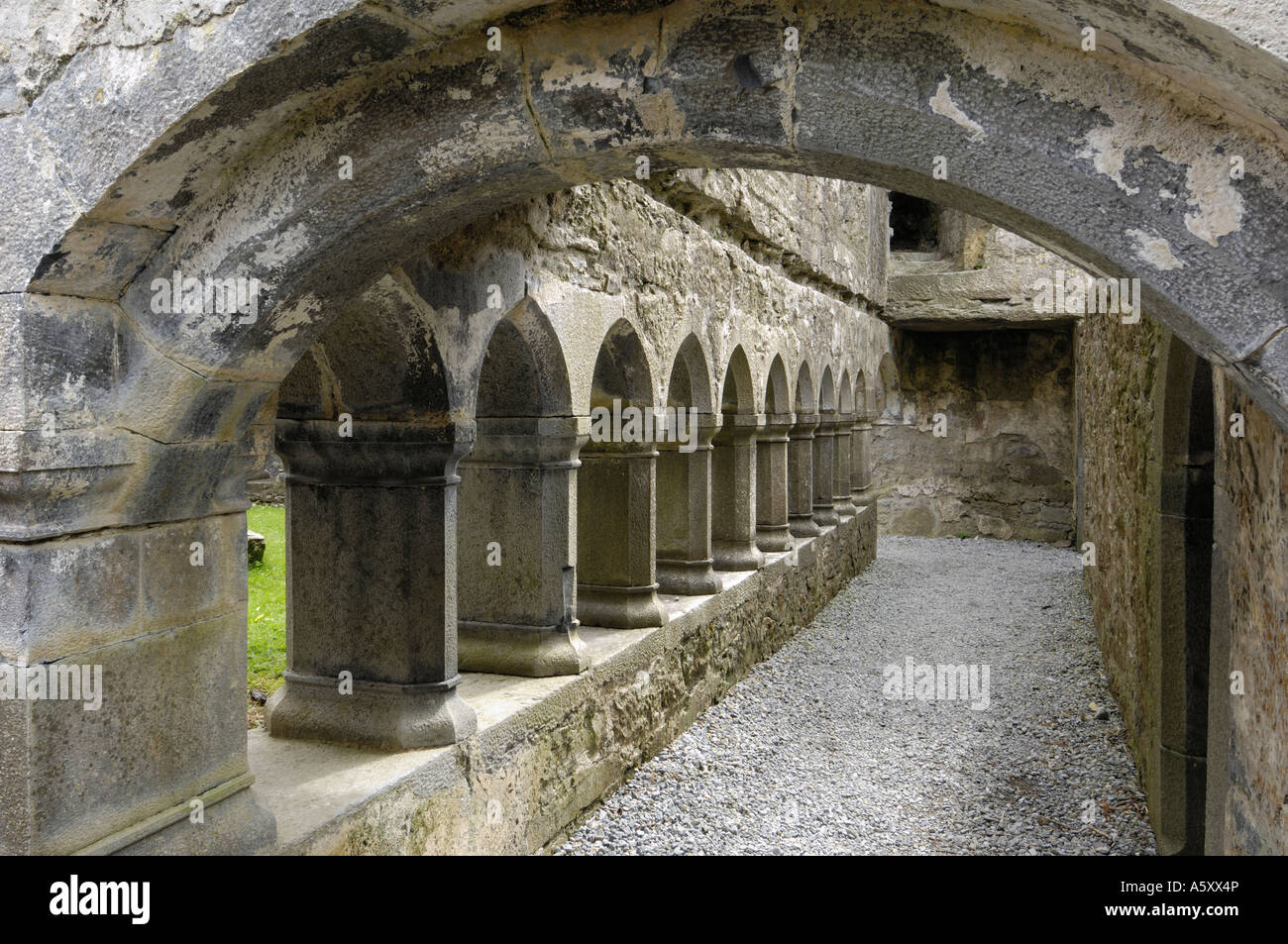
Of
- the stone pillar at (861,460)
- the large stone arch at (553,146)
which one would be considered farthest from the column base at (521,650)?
the stone pillar at (861,460)

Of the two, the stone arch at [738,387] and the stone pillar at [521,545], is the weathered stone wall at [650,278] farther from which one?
the stone pillar at [521,545]

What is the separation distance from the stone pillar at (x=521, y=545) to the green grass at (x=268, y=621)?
89 cm

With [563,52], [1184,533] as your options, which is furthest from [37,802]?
[1184,533]

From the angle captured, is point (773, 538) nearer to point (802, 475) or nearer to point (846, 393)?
point (802, 475)

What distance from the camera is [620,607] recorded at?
5055mm


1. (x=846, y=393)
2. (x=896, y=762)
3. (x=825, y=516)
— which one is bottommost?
(x=896, y=762)

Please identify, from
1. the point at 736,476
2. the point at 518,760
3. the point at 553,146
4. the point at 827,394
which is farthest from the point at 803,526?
the point at 553,146

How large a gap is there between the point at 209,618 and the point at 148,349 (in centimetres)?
61

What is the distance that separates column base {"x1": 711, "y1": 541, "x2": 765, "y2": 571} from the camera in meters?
6.84

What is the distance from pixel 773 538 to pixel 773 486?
376mm

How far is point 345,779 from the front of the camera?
310cm

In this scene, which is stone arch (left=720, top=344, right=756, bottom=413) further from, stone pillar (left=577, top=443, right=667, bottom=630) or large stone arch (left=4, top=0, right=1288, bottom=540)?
large stone arch (left=4, top=0, right=1288, bottom=540)

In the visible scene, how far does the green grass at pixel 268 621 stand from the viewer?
5256 millimetres

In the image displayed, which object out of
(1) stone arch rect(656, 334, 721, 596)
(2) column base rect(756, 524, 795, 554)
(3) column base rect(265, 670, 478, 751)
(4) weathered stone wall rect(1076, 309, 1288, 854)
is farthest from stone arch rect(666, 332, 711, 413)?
(3) column base rect(265, 670, 478, 751)
